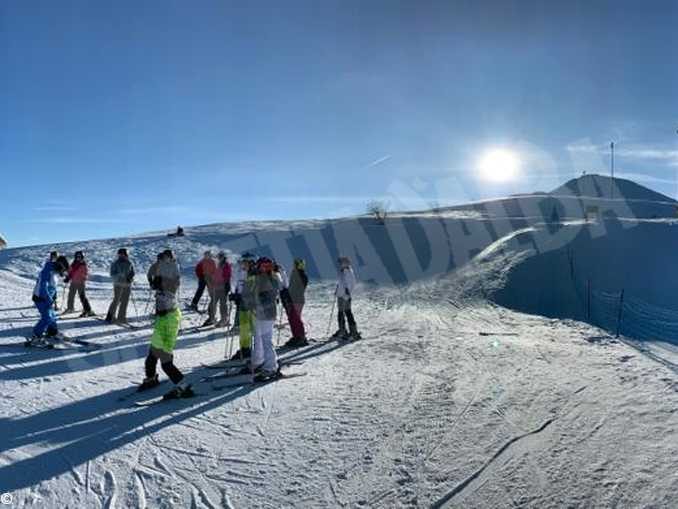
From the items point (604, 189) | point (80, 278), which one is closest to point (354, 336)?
point (80, 278)

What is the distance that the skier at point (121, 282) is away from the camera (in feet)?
52.1

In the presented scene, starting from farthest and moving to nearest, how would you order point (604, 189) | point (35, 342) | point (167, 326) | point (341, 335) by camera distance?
point (604, 189) < point (341, 335) < point (35, 342) < point (167, 326)

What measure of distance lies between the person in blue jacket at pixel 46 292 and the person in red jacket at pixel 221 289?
15.7 ft

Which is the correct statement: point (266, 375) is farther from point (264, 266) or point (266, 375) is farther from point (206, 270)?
point (206, 270)

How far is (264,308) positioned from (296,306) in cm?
438

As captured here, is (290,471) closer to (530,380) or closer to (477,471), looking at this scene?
(477,471)

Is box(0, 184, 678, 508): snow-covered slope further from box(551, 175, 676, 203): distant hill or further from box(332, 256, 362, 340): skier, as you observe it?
box(551, 175, 676, 203): distant hill

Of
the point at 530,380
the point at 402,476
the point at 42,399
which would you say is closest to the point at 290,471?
the point at 402,476

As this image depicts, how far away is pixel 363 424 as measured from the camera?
7.97m

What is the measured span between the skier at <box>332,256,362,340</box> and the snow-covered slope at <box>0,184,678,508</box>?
57 cm

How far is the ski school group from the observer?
29.9 feet

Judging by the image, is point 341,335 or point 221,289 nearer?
point 341,335

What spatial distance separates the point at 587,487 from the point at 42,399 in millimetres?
8129

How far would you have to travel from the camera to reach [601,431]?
744cm
